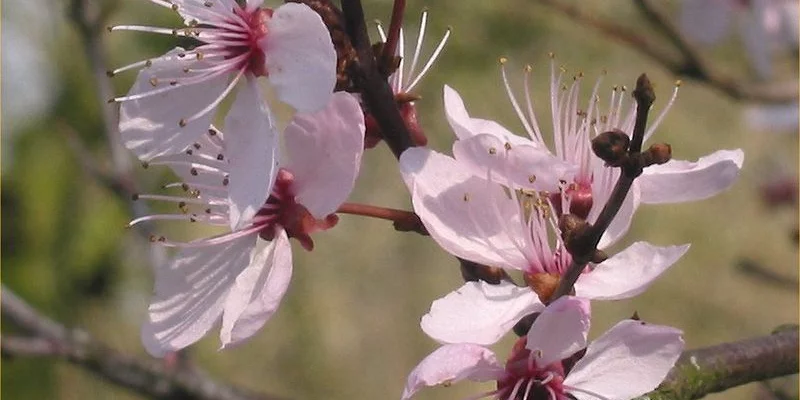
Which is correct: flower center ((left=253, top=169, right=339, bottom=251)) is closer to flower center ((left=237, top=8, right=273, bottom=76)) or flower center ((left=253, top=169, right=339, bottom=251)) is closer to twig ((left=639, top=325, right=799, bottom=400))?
flower center ((left=237, top=8, right=273, bottom=76))

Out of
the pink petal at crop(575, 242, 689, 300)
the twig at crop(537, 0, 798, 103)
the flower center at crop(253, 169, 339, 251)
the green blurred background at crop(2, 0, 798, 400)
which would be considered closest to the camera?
the pink petal at crop(575, 242, 689, 300)

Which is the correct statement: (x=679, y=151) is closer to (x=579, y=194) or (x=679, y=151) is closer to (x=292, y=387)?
(x=292, y=387)

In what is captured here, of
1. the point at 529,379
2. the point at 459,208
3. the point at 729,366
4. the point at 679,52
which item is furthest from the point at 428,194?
the point at 679,52

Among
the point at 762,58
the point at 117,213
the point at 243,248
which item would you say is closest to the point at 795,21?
the point at 762,58

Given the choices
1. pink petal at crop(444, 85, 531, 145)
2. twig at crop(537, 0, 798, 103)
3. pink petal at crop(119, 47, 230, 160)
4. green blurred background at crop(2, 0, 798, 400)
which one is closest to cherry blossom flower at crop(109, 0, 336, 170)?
pink petal at crop(119, 47, 230, 160)

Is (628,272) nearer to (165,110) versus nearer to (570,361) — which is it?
(570,361)

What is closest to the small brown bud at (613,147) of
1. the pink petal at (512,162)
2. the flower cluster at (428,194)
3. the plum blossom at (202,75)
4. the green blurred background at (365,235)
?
the flower cluster at (428,194)

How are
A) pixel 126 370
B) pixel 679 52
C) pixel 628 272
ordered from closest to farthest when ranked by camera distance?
1. pixel 628 272
2. pixel 126 370
3. pixel 679 52
